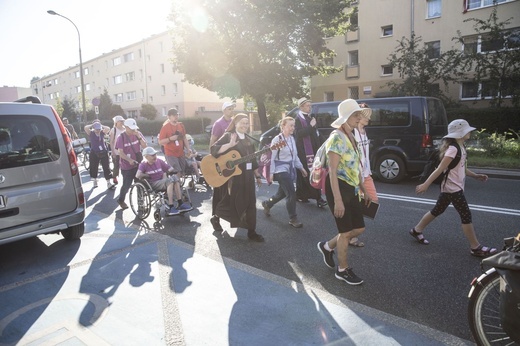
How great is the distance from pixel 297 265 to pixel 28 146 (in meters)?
3.64

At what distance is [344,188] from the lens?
3572mm

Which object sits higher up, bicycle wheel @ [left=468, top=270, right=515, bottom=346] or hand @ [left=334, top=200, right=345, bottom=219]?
hand @ [left=334, top=200, right=345, bottom=219]

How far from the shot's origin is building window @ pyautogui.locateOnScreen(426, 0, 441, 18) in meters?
24.6

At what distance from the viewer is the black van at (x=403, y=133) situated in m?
8.73

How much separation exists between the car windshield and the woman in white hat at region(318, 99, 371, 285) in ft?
11.9

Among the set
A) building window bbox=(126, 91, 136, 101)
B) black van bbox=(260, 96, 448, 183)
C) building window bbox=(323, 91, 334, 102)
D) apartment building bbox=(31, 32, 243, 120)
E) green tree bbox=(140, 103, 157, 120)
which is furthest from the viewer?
building window bbox=(126, 91, 136, 101)

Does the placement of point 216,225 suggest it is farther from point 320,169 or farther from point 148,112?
point 148,112

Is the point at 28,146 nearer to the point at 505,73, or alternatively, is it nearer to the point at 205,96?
the point at 505,73

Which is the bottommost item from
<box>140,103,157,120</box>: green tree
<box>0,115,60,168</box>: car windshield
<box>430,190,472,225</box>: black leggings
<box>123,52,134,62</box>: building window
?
<box>430,190,472,225</box>: black leggings

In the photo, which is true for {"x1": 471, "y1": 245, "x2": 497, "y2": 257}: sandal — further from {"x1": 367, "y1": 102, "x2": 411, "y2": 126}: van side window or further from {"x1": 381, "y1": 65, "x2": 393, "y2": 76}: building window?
{"x1": 381, "y1": 65, "x2": 393, "y2": 76}: building window

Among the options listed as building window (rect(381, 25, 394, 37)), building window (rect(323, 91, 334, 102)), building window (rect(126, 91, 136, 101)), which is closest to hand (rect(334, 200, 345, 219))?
building window (rect(381, 25, 394, 37))

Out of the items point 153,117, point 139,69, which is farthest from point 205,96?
point 139,69

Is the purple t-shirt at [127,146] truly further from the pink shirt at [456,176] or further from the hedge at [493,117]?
the hedge at [493,117]

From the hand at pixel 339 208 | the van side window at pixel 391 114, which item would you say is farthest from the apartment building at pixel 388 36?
the hand at pixel 339 208
